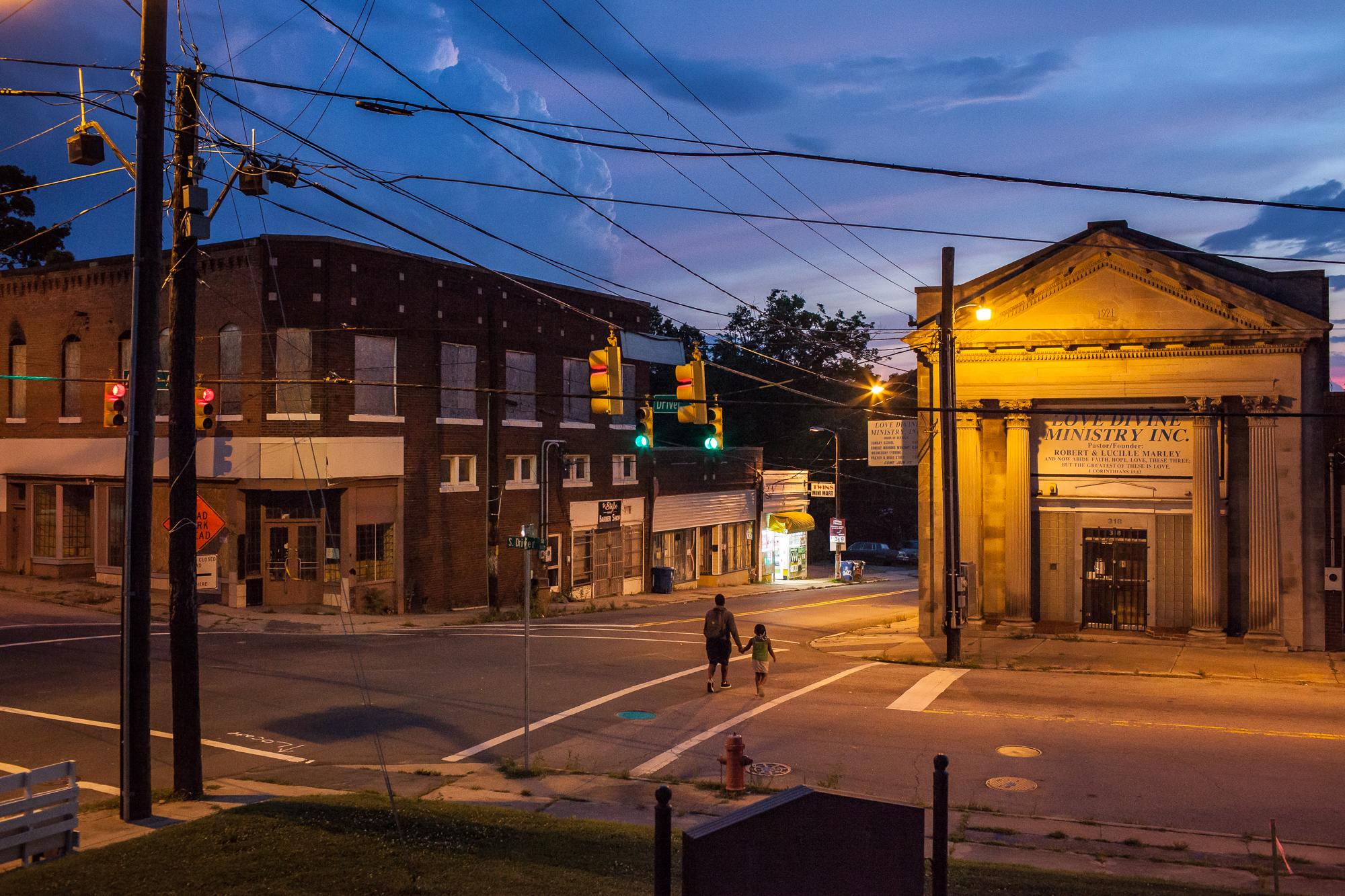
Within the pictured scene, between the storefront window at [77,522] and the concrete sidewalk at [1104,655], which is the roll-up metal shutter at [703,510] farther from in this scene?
the storefront window at [77,522]

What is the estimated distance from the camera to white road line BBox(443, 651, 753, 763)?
13.4 metres

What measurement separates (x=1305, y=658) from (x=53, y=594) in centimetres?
3160

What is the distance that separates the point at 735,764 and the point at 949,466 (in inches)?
468

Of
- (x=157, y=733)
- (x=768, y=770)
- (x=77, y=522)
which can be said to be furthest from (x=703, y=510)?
(x=768, y=770)

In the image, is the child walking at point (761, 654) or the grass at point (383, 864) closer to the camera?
the grass at point (383, 864)

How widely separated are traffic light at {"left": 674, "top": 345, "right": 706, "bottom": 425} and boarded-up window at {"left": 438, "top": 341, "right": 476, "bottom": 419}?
13.3m

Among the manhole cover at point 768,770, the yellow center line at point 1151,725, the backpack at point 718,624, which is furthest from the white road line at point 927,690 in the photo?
the manhole cover at point 768,770

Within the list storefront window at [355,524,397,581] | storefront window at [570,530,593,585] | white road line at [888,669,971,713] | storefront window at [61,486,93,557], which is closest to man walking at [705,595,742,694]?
white road line at [888,669,971,713]

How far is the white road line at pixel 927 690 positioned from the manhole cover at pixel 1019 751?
2.41m

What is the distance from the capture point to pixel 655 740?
45.8 ft

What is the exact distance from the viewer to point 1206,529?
22172mm

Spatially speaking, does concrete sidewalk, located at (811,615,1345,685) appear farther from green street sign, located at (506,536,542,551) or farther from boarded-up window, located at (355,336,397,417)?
boarded-up window, located at (355,336,397,417)

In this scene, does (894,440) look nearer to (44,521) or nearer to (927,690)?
(927,690)

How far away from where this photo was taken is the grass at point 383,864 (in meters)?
7.16
